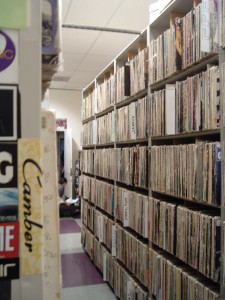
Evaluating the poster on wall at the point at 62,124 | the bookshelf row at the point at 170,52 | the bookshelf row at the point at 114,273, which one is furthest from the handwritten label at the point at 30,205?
the poster on wall at the point at 62,124

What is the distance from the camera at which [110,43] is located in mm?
4410

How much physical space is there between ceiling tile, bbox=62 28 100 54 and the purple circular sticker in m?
3.57

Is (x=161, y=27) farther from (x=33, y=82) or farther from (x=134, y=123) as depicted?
(x=33, y=82)

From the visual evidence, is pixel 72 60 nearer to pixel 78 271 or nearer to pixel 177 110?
pixel 78 271

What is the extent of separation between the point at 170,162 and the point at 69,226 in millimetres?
4076

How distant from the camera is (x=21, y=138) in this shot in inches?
21.1

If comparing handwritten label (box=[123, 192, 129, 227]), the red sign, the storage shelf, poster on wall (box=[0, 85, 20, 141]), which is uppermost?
the storage shelf

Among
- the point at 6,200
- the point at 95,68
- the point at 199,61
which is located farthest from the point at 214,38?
the point at 95,68

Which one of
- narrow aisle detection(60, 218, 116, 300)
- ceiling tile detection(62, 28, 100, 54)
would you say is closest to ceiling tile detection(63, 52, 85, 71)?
ceiling tile detection(62, 28, 100, 54)

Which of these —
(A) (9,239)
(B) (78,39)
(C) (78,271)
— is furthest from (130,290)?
(B) (78,39)

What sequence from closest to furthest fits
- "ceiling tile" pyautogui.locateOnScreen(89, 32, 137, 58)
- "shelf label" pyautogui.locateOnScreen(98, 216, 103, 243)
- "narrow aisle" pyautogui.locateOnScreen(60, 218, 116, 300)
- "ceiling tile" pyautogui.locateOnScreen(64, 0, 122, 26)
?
"narrow aisle" pyautogui.locateOnScreen(60, 218, 116, 300), "ceiling tile" pyautogui.locateOnScreen(64, 0, 122, 26), "shelf label" pyautogui.locateOnScreen(98, 216, 103, 243), "ceiling tile" pyautogui.locateOnScreen(89, 32, 137, 58)

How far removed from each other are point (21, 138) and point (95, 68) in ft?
17.8

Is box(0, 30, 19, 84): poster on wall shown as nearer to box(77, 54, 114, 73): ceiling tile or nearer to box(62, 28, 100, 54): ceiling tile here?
box(62, 28, 100, 54): ceiling tile

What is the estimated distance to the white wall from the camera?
735cm
